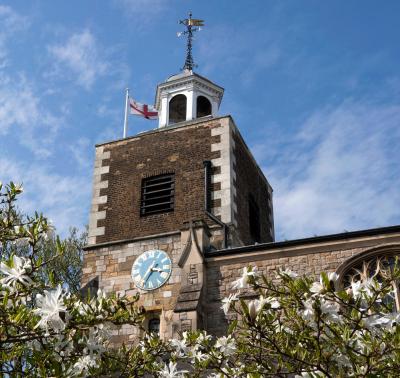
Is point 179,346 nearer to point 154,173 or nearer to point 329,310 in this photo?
point 329,310

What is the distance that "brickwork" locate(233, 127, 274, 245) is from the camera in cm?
1720

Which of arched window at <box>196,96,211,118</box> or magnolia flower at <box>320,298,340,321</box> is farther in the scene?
arched window at <box>196,96,211,118</box>

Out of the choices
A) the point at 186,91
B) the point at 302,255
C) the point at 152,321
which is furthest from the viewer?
the point at 186,91

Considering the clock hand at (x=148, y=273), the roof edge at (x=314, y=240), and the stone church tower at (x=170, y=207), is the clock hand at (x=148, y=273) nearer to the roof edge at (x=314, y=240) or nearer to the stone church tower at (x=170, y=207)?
the stone church tower at (x=170, y=207)

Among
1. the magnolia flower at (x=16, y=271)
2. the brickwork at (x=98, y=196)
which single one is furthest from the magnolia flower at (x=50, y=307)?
the brickwork at (x=98, y=196)

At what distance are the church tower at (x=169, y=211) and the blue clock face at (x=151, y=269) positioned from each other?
0.03 meters

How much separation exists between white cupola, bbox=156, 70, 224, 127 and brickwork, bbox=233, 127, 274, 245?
98.9 inches

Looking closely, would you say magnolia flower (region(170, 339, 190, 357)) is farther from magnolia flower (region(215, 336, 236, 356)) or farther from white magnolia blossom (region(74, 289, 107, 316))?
white magnolia blossom (region(74, 289, 107, 316))

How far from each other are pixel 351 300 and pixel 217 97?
16.8 m

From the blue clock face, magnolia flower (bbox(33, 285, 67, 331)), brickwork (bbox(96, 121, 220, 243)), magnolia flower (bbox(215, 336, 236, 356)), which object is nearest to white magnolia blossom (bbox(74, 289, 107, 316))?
magnolia flower (bbox(33, 285, 67, 331))

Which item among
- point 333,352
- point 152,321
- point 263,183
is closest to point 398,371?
point 333,352

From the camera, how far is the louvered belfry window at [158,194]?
55.4 ft

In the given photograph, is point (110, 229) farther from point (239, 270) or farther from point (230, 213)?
point (239, 270)

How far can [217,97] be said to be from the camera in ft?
70.2
